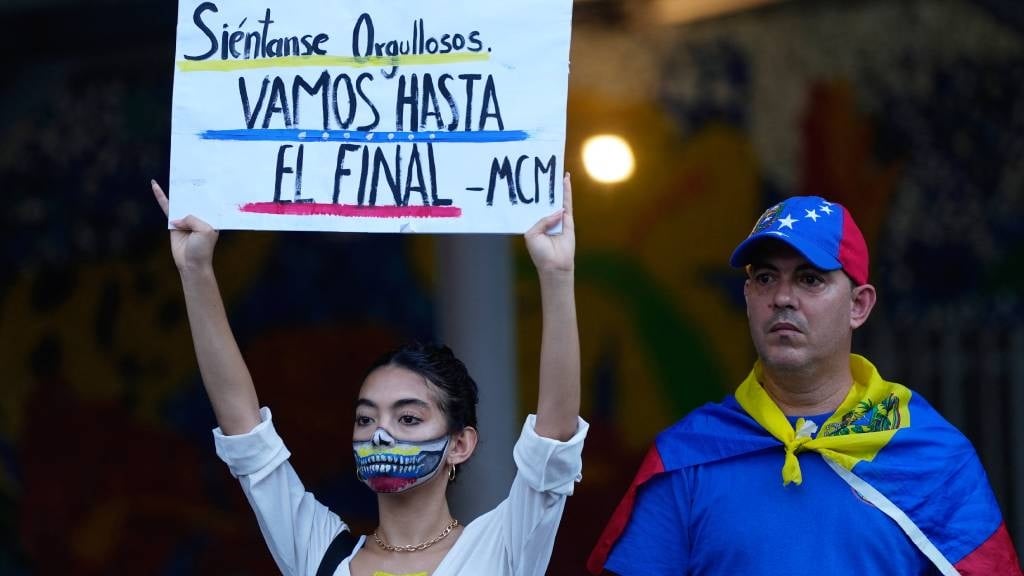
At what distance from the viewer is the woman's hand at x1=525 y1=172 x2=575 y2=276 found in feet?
8.86

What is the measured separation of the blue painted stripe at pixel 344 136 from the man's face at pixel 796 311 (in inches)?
25.7

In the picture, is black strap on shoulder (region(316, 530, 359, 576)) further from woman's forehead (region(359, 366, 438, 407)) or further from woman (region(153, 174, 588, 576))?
woman's forehead (region(359, 366, 438, 407))

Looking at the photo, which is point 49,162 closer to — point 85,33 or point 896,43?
point 85,33

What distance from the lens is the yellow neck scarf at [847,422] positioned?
2.86 meters

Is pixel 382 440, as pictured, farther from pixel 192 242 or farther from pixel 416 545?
pixel 192 242

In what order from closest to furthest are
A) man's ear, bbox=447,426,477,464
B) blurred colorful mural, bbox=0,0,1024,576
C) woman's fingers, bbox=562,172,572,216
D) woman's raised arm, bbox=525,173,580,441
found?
1. woman's raised arm, bbox=525,173,580,441
2. woman's fingers, bbox=562,172,572,216
3. man's ear, bbox=447,426,477,464
4. blurred colorful mural, bbox=0,0,1024,576

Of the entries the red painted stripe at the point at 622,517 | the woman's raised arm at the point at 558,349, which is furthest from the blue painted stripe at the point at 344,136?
the red painted stripe at the point at 622,517

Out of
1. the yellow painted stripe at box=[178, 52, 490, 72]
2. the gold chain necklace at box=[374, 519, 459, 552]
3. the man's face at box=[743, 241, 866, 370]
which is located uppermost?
the yellow painted stripe at box=[178, 52, 490, 72]

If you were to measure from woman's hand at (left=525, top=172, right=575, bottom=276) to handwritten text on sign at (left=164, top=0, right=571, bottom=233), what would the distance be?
32 mm

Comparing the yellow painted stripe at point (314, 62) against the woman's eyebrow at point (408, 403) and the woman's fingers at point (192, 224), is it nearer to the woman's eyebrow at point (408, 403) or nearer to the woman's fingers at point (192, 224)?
the woman's fingers at point (192, 224)

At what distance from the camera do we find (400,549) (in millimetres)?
2818

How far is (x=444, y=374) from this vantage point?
2.91 meters

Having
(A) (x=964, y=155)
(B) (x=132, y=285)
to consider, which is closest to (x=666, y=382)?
(A) (x=964, y=155)

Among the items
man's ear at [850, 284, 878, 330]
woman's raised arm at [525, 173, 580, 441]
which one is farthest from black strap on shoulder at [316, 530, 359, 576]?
man's ear at [850, 284, 878, 330]
